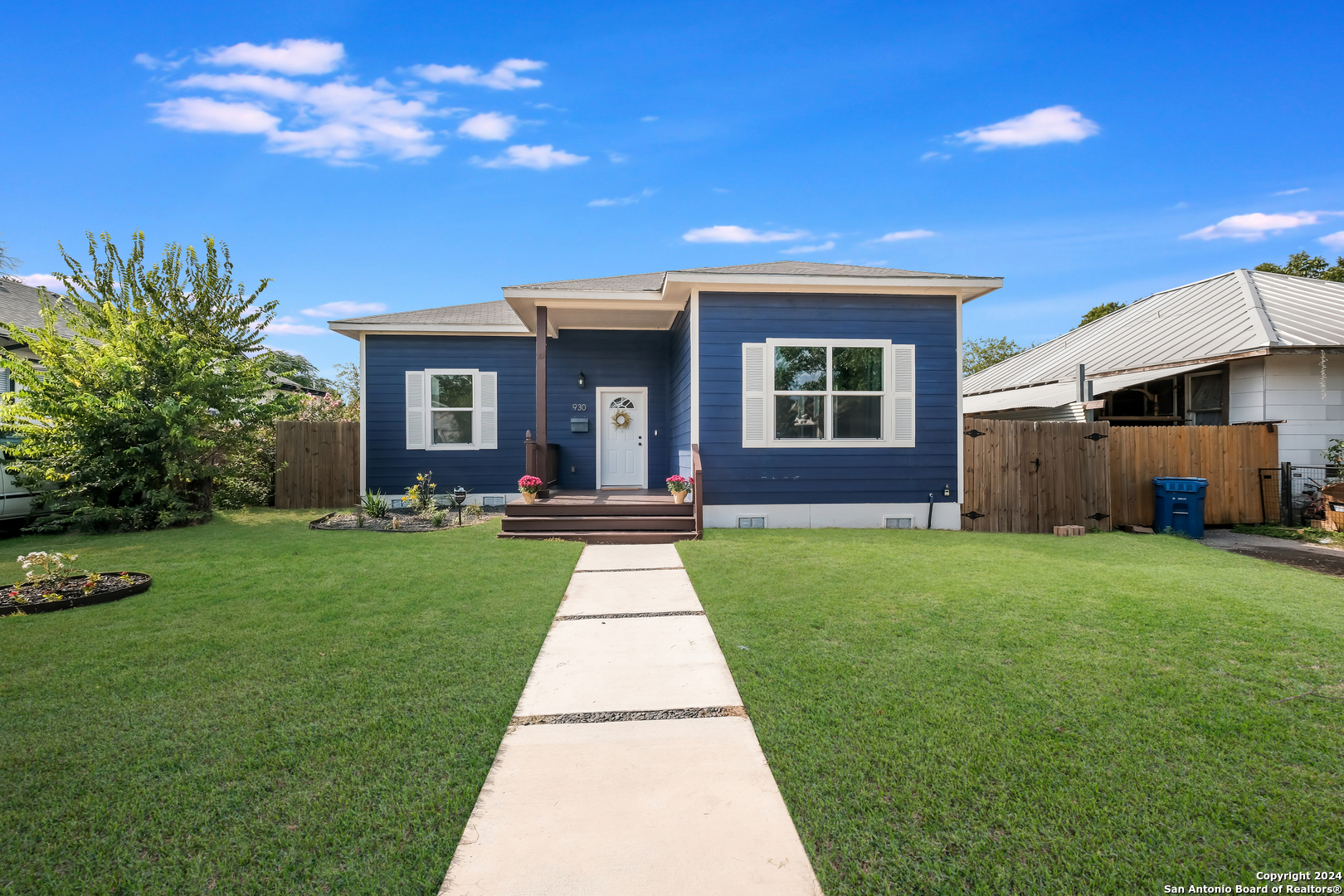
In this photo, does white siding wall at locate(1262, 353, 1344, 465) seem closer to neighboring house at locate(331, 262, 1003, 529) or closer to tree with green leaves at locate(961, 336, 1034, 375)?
neighboring house at locate(331, 262, 1003, 529)

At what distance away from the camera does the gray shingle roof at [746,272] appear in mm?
7926

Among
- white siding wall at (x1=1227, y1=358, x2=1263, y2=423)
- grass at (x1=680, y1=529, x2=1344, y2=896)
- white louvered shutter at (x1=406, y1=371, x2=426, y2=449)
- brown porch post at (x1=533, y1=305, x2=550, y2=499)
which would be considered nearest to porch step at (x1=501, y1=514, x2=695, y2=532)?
brown porch post at (x1=533, y1=305, x2=550, y2=499)

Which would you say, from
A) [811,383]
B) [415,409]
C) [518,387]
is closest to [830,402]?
[811,383]

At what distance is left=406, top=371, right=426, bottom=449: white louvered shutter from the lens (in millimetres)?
10492

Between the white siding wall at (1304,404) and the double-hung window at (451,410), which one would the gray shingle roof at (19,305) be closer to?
the double-hung window at (451,410)

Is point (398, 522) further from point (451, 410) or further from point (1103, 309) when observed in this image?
point (1103, 309)

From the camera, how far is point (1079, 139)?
1167 centimetres

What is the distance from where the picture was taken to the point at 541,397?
834 cm

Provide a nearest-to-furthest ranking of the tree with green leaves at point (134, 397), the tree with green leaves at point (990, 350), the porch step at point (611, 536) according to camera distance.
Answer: the porch step at point (611, 536)
the tree with green leaves at point (134, 397)
the tree with green leaves at point (990, 350)

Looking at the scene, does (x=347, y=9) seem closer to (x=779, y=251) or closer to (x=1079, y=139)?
(x=779, y=251)

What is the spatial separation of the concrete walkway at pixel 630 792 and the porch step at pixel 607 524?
3.98 meters

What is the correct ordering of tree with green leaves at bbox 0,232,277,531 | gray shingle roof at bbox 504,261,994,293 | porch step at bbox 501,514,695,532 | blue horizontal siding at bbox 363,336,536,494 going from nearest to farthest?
1. porch step at bbox 501,514,695,532
2. tree with green leaves at bbox 0,232,277,531
3. gray shingle roof at bbox 504,261,994,293
4. blue horizontal siding at bbox 363,336,536,494

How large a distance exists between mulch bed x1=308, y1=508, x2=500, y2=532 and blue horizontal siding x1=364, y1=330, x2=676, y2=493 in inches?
40.6

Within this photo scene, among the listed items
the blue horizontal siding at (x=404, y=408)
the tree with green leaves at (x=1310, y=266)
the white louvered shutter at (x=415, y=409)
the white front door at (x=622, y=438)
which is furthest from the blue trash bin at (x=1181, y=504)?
the tree with green leaves at (x=1310, y=266)
